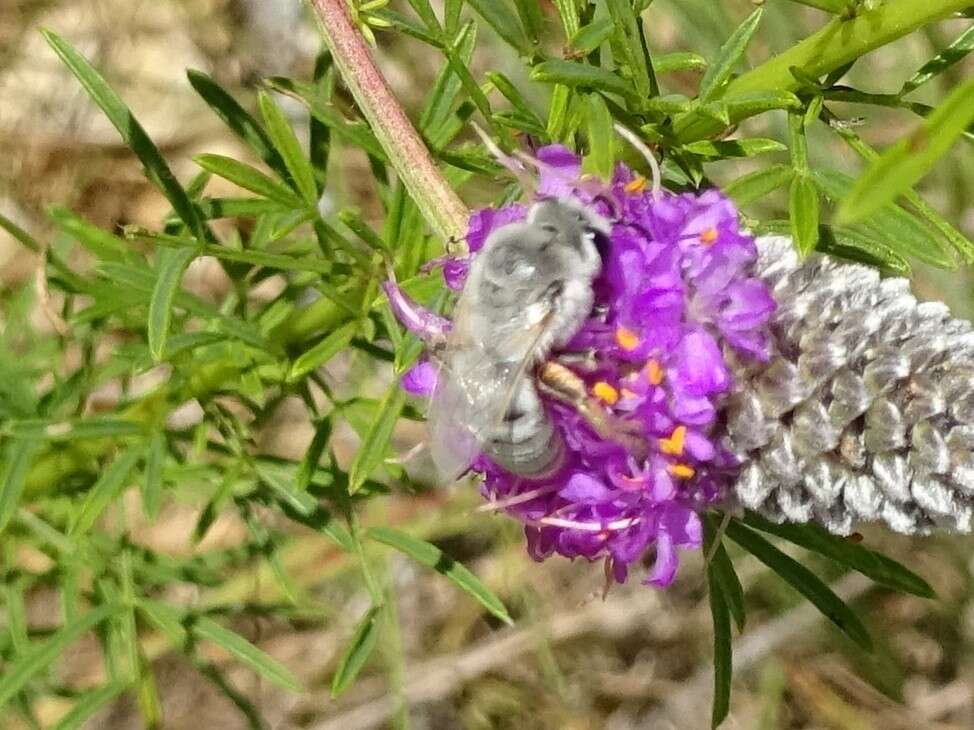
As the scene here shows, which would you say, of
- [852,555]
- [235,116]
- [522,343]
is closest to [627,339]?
[522,343]

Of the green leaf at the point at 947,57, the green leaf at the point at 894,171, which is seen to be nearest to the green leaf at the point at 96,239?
the green leaf at the point at 947,57

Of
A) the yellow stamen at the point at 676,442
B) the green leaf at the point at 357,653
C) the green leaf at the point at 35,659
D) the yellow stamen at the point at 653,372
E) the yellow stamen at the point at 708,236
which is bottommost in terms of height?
the green leaf at the point at 35,659

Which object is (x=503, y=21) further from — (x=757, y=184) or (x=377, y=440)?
(x=377, y=440)

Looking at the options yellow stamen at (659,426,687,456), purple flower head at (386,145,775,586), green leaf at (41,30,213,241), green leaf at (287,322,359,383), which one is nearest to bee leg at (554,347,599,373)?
purple flower head at (386,145,775,586)

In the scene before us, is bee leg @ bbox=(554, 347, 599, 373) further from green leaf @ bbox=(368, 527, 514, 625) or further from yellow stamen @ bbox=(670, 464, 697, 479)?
green leaf @ bbox=(368, 527, 514, 625)

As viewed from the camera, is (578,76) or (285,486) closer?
(578,76)

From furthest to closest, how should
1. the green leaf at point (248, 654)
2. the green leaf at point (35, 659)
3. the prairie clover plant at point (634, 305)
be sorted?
1. the green leaf at point (248, 654)
2. the green leaf at point (35, 659)
3. the prairie clover plant at point (634, 305)

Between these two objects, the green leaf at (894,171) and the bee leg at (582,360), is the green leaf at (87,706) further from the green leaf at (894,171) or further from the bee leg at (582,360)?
the green leaf at (894,171)
